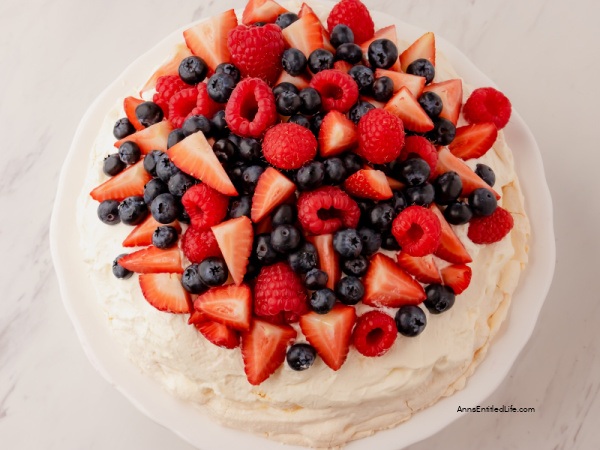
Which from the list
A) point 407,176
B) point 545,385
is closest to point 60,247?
point 407,176

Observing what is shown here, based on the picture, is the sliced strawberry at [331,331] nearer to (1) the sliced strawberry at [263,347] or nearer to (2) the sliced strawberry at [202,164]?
(1) the sliced strawberry at [263,347]

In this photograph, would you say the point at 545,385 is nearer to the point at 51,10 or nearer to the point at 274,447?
the point at 274,447

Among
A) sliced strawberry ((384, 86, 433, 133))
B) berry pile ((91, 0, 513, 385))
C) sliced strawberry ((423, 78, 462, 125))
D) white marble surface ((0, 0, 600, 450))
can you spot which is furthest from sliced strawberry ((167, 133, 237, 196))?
white marble surface ((0, 0, 600, 450))

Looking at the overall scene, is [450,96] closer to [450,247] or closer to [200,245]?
[450,247]

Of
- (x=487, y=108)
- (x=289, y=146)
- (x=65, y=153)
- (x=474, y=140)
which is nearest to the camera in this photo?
(x=289, y=146)

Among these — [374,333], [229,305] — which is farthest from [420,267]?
[229,305]

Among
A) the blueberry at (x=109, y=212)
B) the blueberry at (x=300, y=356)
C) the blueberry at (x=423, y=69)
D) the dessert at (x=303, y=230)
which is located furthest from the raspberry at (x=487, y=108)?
the blueberry at (x=109, y=212)

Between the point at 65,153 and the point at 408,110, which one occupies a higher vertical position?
the point at 408,110
